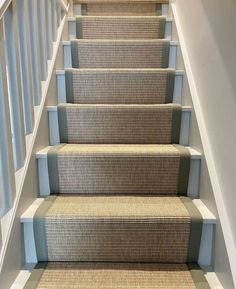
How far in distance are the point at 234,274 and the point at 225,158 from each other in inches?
15.0

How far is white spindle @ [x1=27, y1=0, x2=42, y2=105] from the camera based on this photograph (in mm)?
1450

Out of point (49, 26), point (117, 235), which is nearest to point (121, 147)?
point (117, 235)

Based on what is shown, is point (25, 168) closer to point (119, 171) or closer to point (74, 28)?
point (119, 171)

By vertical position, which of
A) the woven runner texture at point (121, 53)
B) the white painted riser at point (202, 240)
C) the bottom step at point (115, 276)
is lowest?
the bottom step at point (115, 276)

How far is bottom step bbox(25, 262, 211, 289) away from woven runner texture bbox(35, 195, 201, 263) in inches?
1.3

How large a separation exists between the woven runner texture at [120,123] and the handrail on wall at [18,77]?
0.20 metres

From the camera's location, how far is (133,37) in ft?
7.54

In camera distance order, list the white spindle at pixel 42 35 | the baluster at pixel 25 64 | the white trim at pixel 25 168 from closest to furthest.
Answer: the white trim at pixel 25 168 < the baluster at pixel 25 64 < the white spindle at pixel 42 35

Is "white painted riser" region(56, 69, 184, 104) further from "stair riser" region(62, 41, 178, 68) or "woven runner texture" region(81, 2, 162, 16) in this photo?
"woven runner texture" region(81, 2, 162, 16)

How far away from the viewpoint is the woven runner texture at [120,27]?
7.45ft

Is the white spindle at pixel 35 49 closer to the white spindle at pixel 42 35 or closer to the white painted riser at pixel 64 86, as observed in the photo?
the white spindle at pixel 42 35

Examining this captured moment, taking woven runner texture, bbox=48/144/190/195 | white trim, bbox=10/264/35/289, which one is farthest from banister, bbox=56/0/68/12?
white trim, bbox=10/264/35/289

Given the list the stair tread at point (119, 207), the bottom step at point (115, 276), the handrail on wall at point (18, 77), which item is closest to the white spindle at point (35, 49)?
the handrail on wall at point (18, 77)

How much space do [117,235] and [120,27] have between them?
1.57 meters
